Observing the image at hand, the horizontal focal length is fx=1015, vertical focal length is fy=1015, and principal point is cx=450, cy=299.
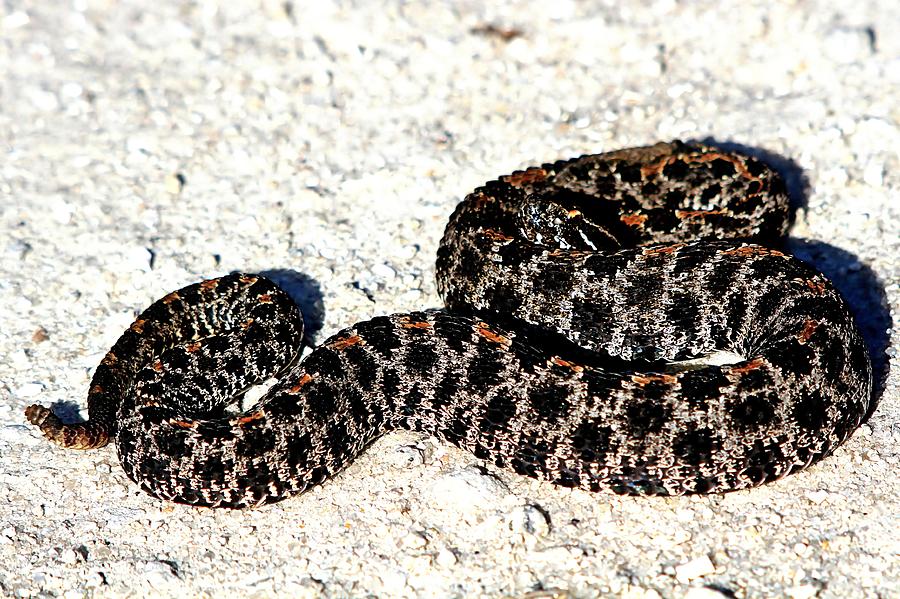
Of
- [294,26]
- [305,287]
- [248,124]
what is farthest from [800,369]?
[294,26]

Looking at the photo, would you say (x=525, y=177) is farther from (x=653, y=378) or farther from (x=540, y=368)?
(x=653, y=378)

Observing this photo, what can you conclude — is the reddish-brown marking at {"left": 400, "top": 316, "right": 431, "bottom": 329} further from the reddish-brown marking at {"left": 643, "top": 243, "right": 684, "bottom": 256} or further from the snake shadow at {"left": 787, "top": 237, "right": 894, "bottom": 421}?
the snake shadow at {"left": 787, "top": 237, "right": 894, "bottom": 421}

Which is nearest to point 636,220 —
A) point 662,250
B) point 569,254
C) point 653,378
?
point 662,250

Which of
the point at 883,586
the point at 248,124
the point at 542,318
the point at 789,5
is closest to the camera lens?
the point at 883,586

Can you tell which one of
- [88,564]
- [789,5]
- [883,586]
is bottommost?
[88,564]

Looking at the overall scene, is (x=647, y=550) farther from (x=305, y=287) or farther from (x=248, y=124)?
(x=248, y=124)

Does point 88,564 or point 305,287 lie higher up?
point 305,287

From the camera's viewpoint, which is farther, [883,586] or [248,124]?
[248,124]
